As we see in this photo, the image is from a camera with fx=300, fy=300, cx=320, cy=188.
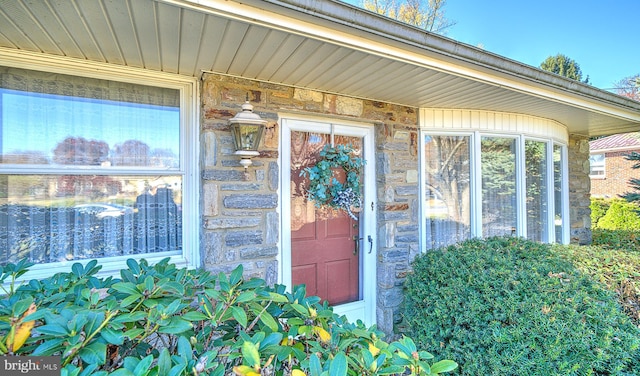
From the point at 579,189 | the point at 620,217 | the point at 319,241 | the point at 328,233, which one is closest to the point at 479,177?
the point at 328,233

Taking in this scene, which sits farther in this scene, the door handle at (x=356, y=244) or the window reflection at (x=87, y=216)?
the door handle at (x=356, y=244)

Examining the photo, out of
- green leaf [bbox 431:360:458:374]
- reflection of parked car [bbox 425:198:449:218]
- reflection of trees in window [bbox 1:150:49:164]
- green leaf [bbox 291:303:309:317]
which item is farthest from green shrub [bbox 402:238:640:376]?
reflection of trees in window [bbox 1:150:49:164]

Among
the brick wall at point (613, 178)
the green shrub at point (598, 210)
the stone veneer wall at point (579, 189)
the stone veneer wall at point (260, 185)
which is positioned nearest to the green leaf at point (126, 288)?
the stone veneer wall at point (260, 185)

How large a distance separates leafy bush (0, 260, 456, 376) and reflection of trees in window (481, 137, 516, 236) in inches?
126

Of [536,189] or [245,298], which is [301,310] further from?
[536,189]

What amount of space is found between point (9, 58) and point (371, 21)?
2287 mm

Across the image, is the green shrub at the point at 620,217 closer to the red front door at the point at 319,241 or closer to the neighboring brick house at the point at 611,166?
the neighboring brick house at the point at 611,166

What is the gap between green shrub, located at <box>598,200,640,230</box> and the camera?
8383 millimetres

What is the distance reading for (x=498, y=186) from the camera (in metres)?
3.79

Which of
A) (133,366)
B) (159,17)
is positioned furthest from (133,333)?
(159,17)

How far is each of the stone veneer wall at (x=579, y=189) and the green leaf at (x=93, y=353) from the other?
20.6 feet

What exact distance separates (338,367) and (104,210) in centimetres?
216

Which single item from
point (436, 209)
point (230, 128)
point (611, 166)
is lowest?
point (436, 209)

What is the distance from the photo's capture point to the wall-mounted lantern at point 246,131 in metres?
2.25
